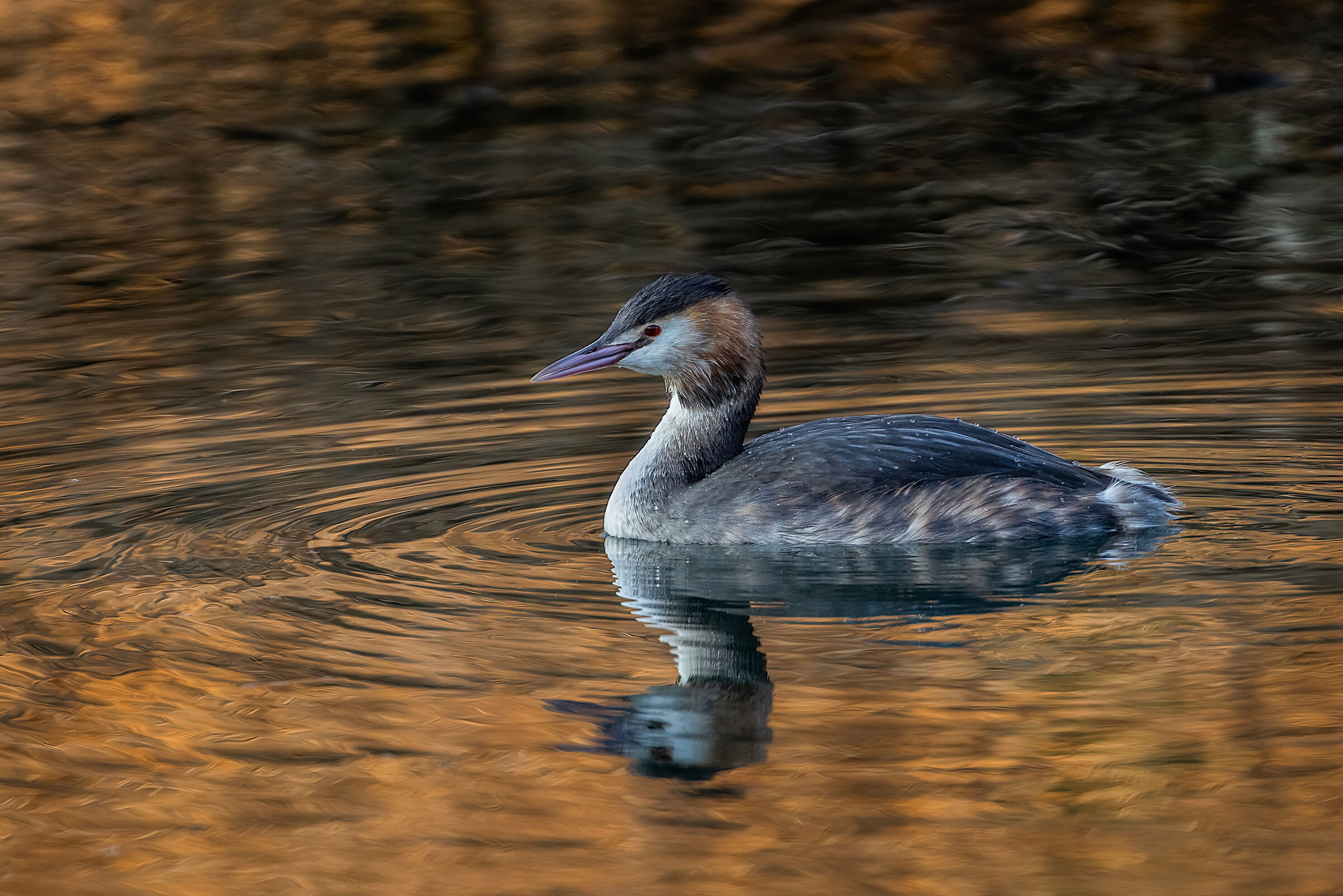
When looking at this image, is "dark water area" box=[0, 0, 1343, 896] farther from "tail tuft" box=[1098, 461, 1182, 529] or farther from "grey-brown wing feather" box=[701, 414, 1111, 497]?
"grey-brown wing feather" box=[701, 414, 1111, 497]

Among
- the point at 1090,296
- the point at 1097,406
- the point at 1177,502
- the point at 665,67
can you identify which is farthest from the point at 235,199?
the point at 1177,502

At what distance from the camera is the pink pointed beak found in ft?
27.0

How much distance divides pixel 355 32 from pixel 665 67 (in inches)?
183

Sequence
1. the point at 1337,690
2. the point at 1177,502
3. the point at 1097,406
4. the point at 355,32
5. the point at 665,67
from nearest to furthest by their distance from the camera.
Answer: the point at 1337,690, the point at 1177,502, the point at 1097,406, the point at 665,67, the point at 355,32

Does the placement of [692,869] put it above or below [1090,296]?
above

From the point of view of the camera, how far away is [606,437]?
10.3 meters

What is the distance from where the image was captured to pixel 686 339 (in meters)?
8.39

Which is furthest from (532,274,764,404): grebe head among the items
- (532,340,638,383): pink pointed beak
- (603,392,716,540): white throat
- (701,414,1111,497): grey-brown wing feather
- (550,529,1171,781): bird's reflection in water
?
(550,529,1171,781): bird's reflection in water

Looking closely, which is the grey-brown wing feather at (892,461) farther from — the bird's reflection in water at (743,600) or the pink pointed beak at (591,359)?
the pink pointed beak at (591,359)

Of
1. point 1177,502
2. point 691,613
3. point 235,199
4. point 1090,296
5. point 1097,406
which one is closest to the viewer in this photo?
point 691,613

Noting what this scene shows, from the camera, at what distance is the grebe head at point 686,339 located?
328 inches

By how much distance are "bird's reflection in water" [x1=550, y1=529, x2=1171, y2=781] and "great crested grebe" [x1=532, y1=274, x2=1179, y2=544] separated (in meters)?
0.08

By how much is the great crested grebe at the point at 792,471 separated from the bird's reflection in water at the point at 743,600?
0.08 meters

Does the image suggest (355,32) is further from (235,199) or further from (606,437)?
(606,437)
